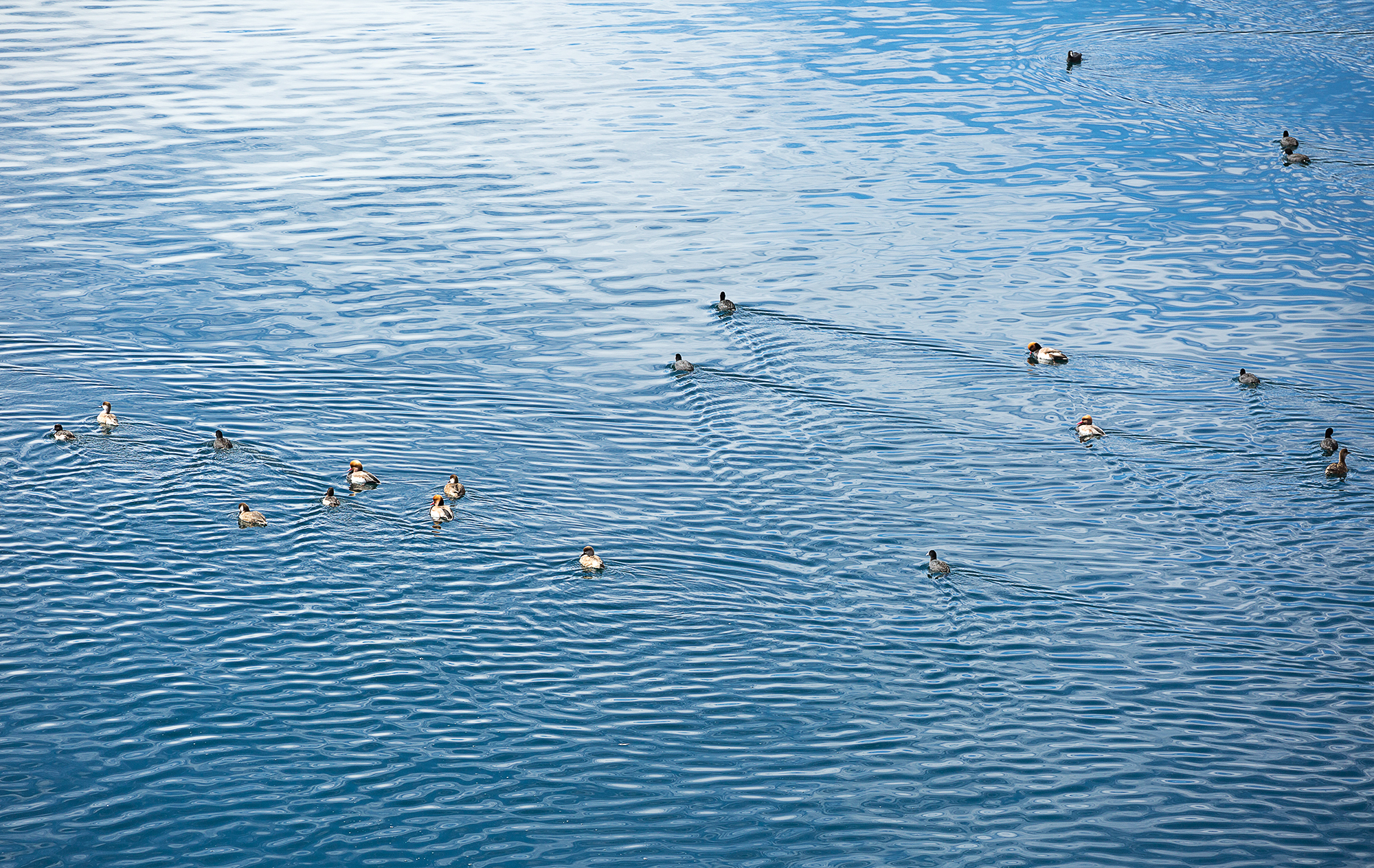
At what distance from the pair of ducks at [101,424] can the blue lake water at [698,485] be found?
30 centimetres

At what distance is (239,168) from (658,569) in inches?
1248

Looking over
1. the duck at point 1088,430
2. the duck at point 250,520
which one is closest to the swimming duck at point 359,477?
the duck at point 250,520

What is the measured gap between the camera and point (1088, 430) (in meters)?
29.6

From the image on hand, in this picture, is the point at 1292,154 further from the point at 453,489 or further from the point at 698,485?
the point at 453,489

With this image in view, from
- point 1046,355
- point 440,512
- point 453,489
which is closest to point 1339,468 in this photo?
point 1046,355

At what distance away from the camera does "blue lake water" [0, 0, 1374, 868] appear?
2017cm

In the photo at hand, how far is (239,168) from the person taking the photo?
160 ft

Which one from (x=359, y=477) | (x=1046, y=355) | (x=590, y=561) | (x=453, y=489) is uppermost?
(x=1046, y=355)

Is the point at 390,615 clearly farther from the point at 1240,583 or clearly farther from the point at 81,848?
the point at 1240,583

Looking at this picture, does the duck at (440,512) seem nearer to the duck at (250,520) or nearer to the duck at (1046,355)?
the duck at (250,520)

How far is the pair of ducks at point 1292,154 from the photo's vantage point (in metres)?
45.7

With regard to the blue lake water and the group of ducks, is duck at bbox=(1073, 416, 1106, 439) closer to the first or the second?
the group of ducks

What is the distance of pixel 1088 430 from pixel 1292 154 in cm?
2386

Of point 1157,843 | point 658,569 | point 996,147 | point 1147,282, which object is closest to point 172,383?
point 658,569
